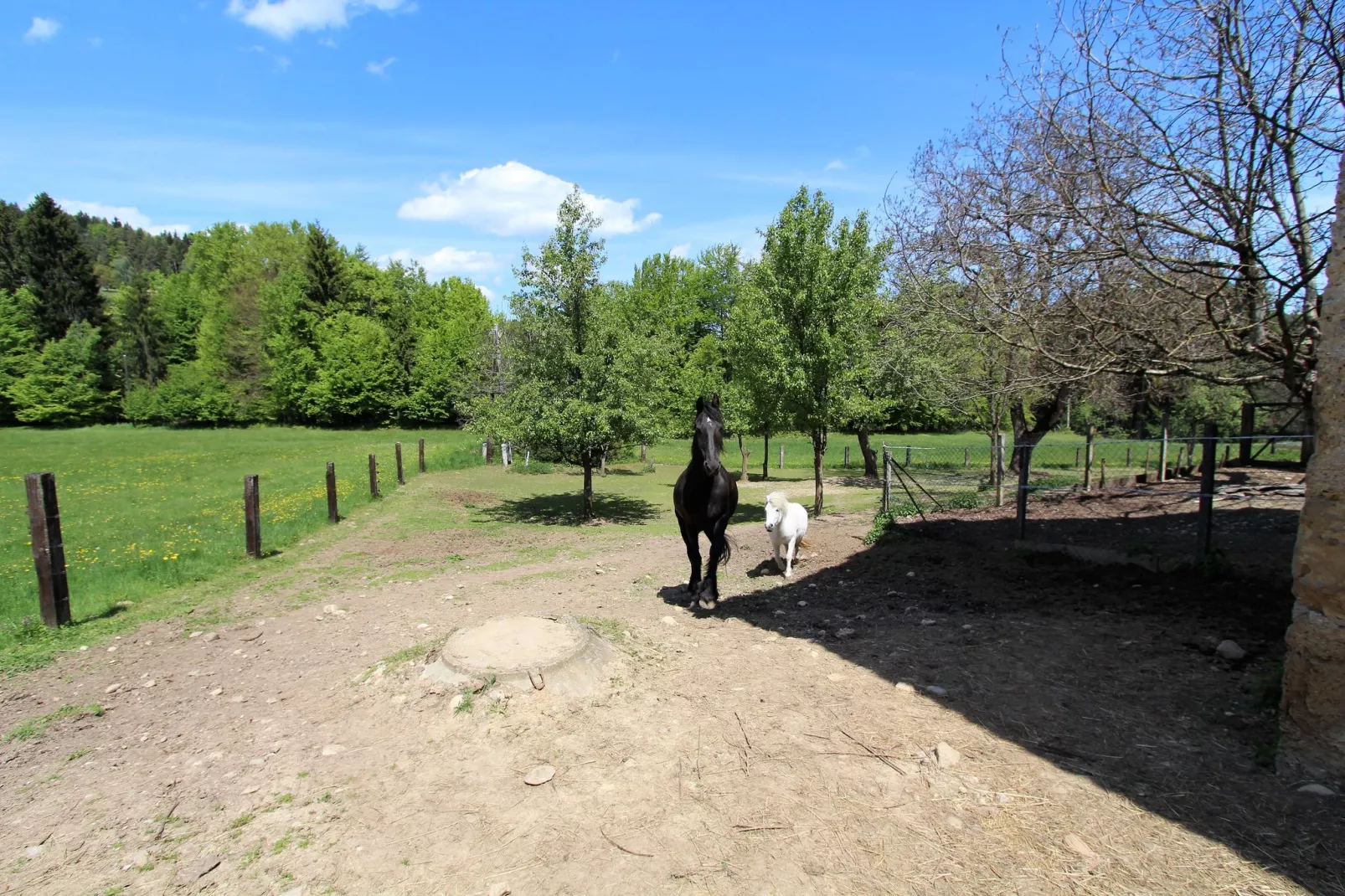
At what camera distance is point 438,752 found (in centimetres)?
A: 437

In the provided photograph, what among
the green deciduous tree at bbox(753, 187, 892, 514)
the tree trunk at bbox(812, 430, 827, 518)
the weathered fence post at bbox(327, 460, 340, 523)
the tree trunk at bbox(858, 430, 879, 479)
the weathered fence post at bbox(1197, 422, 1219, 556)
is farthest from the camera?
the tree trunk at bbox(858, 430, 879, 479)

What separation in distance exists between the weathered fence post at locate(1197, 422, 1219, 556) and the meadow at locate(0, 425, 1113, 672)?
1039 centimetres

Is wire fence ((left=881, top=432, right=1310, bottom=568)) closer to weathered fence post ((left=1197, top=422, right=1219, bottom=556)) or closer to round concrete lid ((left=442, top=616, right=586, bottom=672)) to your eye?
weathered fence post ((left=1197, top=422, right=1219, bottom=556))

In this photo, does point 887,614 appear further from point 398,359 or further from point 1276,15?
point 398,359

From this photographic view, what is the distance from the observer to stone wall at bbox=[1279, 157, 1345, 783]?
3668 millimetres

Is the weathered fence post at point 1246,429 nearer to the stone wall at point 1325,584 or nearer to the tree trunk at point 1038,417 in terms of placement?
the tree trunk at point 1038,417

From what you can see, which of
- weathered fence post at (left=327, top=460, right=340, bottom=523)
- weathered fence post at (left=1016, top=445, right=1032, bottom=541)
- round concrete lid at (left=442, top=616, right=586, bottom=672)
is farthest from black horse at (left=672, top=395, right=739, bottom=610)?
weathered fence post at (left=327, top=460, right=340, bottom=523)

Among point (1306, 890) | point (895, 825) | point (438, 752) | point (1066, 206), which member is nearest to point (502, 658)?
point (438, 752)

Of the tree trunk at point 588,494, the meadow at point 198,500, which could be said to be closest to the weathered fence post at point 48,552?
the meadow at point 198,500

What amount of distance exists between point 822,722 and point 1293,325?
19.8 ft

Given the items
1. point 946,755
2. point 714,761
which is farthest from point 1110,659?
point 714,761

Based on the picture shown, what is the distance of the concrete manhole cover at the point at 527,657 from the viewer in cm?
503

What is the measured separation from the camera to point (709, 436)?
7426 mm

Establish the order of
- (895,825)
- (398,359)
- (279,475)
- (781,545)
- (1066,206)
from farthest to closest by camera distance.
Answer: (398,359) < (279,475) < (781,545) < (1066,206) < (895,825)
